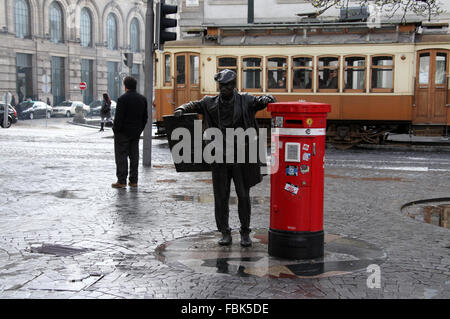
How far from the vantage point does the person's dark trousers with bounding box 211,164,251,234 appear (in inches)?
242

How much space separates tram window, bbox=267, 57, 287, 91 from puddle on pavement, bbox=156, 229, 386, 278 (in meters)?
14.4

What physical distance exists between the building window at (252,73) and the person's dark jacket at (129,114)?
10775 mm

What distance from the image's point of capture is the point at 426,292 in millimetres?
4711

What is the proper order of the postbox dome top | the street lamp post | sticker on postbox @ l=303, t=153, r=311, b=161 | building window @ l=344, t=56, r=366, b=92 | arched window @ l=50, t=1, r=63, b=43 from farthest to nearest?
1. arched window @ l=50, t=1, r=63, b=43
2. building window @ l=344, t=56, r=366, b=92
3. the street lamp post
4. sticker on postbox @ l=303, t=153, r=311, b=161
5. the postbox dome top

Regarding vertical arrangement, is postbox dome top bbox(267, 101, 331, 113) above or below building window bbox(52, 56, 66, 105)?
below

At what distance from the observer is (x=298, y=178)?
5.66 meters

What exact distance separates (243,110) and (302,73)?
578 inches

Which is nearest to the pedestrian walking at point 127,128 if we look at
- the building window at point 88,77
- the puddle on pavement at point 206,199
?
the puddle on pavement at point 206,199

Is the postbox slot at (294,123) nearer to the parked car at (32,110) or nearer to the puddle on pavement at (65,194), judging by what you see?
the puddle on pavement at (65,194)

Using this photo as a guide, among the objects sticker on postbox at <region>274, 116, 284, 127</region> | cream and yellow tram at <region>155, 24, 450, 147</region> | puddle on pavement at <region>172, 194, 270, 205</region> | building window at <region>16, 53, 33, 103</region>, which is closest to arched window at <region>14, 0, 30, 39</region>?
building window at <region>16, 53, 33, 103</region>

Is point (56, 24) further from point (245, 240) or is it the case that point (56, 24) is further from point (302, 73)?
point (245, 240)

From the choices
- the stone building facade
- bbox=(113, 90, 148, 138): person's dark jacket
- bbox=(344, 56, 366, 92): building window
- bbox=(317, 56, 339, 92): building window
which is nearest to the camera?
bbox=(113, 90, 148, 138): person's dark jacket

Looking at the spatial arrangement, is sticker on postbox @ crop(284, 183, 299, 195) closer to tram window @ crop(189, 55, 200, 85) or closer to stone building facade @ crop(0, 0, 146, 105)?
Answer: tram window @ crop(189, 55, 200, 85)

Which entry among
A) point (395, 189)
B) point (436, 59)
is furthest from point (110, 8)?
point (395, 189)
